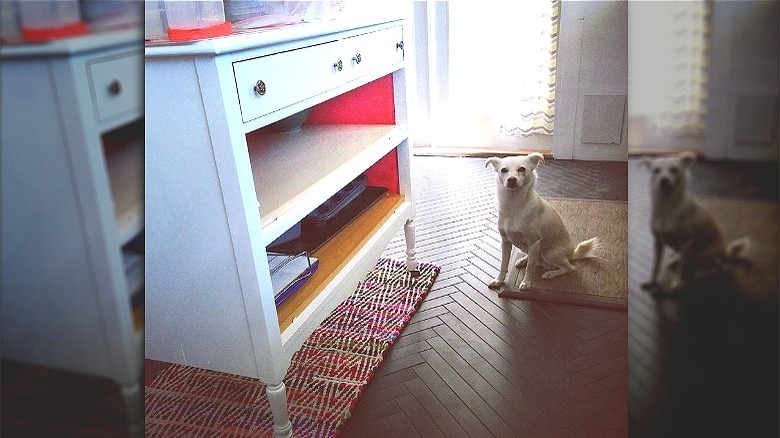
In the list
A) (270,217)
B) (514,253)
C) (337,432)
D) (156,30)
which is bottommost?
(337,432)

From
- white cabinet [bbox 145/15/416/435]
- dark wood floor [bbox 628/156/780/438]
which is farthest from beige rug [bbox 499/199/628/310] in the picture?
dark wood floor [bbox 628/156/780/438]

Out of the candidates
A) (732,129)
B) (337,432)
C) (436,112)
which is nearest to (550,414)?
(337,432)

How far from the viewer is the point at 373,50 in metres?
1.19

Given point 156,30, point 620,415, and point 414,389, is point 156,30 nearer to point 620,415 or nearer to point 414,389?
point 414,389

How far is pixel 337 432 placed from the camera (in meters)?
0.97

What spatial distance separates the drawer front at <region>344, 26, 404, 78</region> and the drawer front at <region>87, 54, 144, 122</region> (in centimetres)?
93

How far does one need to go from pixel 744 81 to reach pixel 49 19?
8.2 inches

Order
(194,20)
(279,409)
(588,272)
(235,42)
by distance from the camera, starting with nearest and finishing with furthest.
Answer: (235,42) → (194,20) → (279,409) → (588,272)

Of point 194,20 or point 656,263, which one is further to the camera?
point 194,20

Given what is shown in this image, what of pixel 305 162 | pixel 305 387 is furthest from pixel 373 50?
pixel 305 387

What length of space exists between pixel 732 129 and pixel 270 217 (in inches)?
30.3

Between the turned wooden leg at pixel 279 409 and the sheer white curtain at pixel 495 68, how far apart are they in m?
0.73

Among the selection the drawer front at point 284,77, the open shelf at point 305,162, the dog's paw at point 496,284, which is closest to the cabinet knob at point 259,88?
the drawer front at point 284,77

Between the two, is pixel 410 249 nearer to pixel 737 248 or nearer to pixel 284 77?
pixel 284 77
